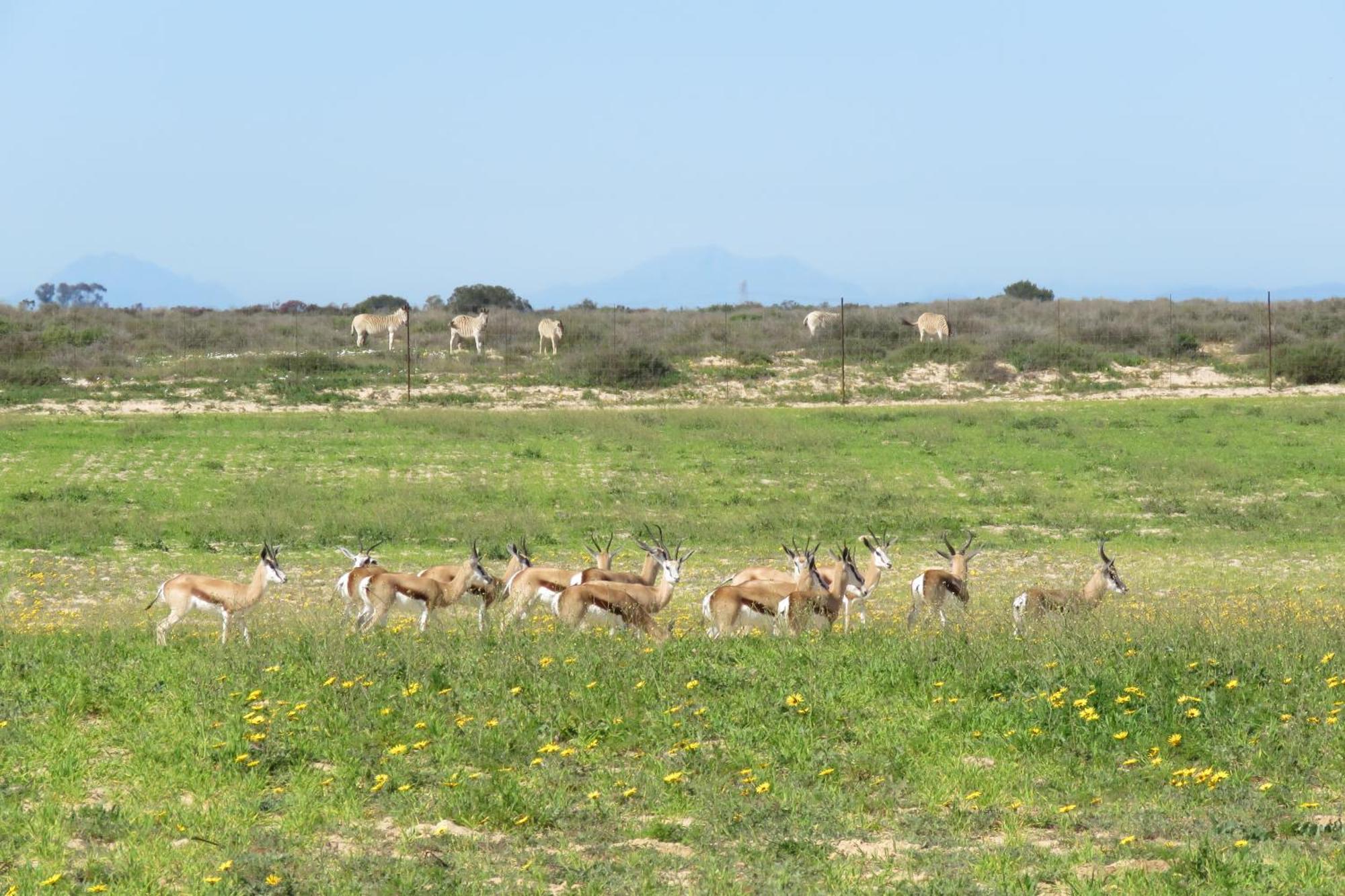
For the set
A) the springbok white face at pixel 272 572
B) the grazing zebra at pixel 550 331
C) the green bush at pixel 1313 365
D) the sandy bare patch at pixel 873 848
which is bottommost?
the sandy bare patch at pixel 873 848

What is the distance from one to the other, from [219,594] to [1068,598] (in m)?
8.48

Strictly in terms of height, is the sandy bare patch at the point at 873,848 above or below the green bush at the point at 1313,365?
below

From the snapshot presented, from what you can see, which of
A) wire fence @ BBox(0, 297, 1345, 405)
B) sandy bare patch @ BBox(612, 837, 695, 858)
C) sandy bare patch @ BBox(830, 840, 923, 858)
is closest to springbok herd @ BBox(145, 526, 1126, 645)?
sandy bare patch @ BBox(612, 837, 695, 858)

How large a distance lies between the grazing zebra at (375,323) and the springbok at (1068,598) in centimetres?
3751

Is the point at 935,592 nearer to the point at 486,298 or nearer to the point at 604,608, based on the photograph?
the point at 604,608

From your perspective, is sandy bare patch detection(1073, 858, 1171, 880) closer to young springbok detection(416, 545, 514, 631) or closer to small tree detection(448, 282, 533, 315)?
young springbok detection(416, 545, 514, 631)

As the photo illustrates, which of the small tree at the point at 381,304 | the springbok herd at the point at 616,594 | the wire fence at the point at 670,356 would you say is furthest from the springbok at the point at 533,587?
the small tree at the point at 381,304

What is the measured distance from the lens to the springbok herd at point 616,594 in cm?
1352

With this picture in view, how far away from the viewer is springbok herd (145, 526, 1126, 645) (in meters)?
13.5

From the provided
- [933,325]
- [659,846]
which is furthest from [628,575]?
[933,325]

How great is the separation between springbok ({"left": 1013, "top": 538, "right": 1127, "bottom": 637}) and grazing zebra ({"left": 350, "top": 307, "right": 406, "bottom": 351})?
3751 centimetres

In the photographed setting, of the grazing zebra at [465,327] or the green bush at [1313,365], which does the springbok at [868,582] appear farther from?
the grazing zebra at [465,327]

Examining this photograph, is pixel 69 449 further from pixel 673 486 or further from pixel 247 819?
pixel 247 819

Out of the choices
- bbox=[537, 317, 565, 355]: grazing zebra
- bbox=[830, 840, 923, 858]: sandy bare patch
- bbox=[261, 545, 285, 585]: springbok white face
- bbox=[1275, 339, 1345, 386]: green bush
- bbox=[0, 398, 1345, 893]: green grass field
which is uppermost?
bbox=[537, 317, 565, 355]: grazing zebra
